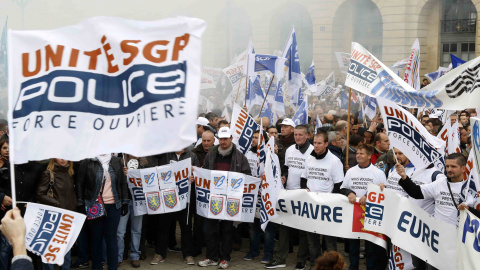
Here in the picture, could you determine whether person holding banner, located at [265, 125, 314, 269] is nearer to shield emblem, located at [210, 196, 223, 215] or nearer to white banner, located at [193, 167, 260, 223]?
white banner, located at [193, 167, 260, 223]

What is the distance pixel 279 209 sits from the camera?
927 centimetres

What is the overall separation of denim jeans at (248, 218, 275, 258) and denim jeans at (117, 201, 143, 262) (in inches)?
56.9

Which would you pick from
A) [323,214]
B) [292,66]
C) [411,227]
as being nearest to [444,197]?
[411,227]

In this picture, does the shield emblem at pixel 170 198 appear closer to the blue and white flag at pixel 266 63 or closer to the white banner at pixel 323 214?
the white banner at pixel 323 214

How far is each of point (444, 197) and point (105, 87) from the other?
12.3ft

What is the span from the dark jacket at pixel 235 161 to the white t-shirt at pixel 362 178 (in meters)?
1.42

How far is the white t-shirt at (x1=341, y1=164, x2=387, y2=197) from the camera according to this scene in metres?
8.50

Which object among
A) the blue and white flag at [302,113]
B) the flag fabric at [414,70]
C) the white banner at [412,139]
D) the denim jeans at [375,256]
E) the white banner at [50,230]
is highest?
the flag fabric at [414,70]

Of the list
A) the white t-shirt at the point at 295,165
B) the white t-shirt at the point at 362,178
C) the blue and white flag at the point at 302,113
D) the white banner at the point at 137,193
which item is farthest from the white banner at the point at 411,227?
the blue and white flag at the point at 302,113

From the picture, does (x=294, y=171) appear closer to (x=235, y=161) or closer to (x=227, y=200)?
(x=235, y=161)

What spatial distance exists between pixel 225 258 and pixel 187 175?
1.15 m

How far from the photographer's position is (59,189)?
8320 millimetres

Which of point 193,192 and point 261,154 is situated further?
point 193,192

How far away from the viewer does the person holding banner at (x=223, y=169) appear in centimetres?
943
